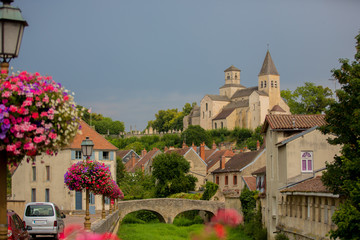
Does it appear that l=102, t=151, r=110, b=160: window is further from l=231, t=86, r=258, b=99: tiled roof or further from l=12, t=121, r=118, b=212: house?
l=231, t=86, r=258, b=99: tiled roof

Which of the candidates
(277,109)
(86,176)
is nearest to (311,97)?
(277,109)

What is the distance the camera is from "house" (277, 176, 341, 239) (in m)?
25.8

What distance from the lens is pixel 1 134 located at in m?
6.85

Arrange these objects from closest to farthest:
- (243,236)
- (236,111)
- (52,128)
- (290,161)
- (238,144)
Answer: (52,128)
(290,161)
(243,236)
(238,144)
(236,111)

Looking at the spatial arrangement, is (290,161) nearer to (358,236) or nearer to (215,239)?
(358,236)

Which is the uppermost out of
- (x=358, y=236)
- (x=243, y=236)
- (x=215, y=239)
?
(x=215, y=239)

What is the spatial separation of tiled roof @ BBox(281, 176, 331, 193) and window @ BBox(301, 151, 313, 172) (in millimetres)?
923

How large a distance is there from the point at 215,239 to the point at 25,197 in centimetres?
4786

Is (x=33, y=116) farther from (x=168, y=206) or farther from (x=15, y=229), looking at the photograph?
(x=168, y=206)

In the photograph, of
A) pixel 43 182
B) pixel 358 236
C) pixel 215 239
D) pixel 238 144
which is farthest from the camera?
pixel 238 144

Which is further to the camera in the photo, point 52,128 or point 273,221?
point 273,221

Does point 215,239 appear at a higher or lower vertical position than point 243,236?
higher

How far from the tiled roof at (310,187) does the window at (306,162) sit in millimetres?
923

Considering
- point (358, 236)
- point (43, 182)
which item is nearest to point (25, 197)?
point (43, 182)
